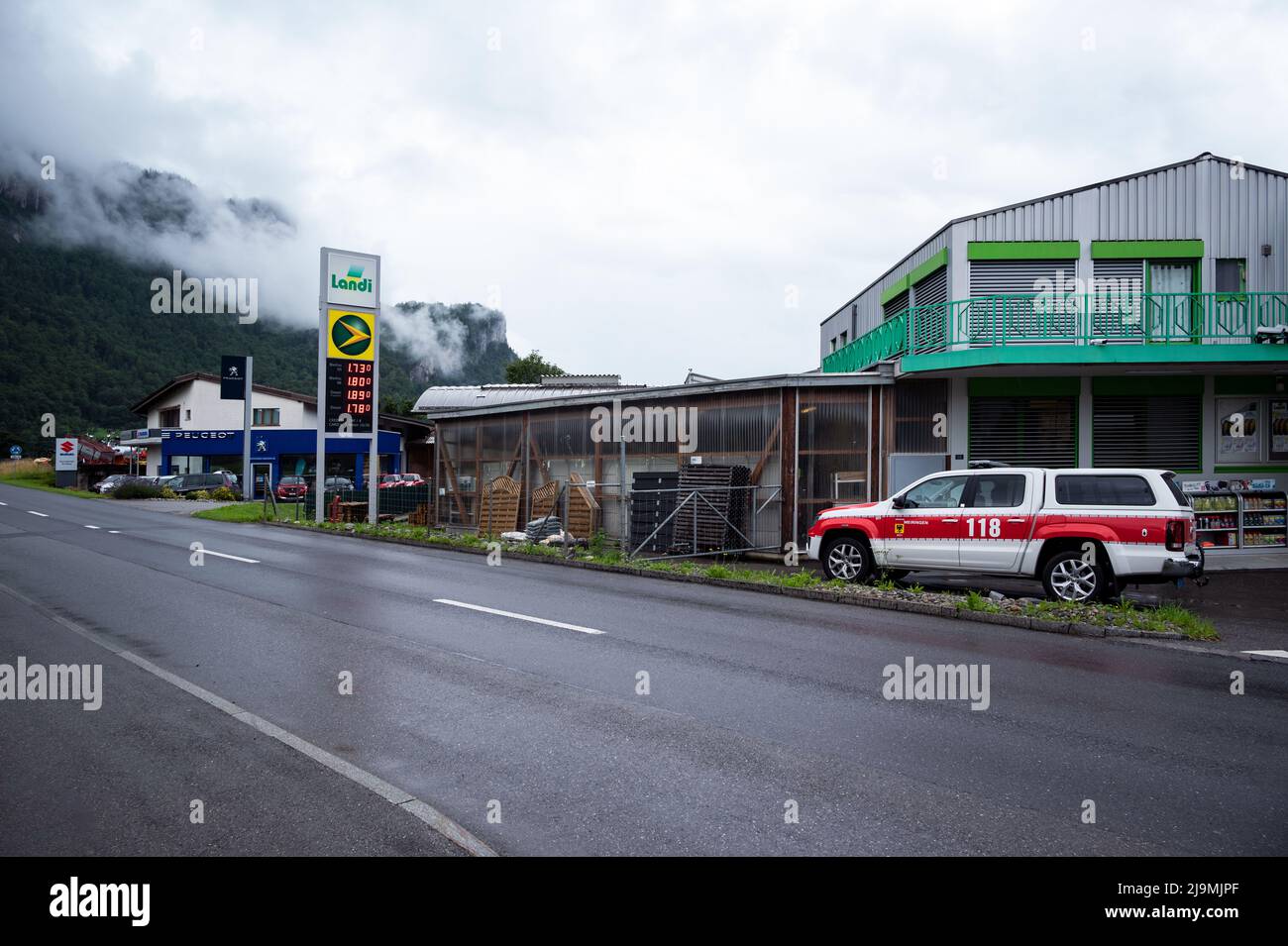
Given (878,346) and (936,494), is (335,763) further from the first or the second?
(878,346)

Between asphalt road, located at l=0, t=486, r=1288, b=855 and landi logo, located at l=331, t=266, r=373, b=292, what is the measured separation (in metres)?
18.4

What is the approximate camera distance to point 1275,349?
656 inches

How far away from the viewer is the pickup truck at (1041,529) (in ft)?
37.2

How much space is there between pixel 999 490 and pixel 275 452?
57.0 metres

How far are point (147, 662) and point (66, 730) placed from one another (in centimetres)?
193

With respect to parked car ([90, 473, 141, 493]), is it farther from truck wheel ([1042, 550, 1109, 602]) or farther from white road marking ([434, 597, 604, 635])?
truck wheel ([1042, 550, 1109, 602])

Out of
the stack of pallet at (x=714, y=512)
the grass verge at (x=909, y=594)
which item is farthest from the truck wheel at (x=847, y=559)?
the stack of pallet at (x=714, y=512)

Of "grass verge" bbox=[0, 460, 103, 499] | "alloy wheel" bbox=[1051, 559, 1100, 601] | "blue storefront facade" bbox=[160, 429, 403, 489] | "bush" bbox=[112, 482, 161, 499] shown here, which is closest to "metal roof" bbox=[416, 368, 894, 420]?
"alloy wheel" bbox=[1051, 559, 1100, 601]

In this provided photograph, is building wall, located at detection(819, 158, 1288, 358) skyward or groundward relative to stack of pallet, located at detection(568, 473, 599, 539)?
skyward

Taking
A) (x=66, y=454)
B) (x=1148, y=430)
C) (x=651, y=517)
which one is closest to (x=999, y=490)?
(x=651, y=517)

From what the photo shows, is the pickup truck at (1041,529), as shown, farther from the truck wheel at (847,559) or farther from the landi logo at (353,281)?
the landi logo at (353,281)

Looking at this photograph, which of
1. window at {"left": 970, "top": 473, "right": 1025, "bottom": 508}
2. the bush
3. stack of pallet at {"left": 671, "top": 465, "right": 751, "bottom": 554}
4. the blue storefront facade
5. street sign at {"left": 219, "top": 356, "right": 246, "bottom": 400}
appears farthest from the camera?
the blue storefront facade

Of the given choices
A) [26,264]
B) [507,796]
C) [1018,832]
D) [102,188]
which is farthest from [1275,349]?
[102,188]

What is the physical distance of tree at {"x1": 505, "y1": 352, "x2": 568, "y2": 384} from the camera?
268ft
